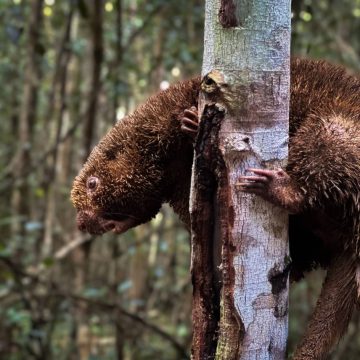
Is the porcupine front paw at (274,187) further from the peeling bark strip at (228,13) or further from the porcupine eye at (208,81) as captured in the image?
the peeling bark strip at (228,13)

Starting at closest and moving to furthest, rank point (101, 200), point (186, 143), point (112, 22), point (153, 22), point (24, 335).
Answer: point (186, 143) → point (101, 200) → point (24, 335) → point (153, 22) → point (112, 22)

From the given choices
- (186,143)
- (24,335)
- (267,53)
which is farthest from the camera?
(24,335)

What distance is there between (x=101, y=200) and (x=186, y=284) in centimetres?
517

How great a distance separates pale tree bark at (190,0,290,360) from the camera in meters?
1.79

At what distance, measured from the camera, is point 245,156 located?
1.83m

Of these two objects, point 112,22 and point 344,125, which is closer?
point 344,125

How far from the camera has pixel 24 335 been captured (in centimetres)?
543

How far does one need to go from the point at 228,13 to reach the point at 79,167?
14.4 ft

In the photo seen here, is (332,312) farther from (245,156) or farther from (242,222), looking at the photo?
(245,156)

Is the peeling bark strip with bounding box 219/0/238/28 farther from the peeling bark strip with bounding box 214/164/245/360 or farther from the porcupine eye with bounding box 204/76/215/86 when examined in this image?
the peeling bark strip with bounding box 214/164/245/360

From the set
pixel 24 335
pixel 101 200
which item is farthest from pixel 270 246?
pixel 24 335

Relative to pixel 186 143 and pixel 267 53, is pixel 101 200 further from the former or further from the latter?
pixel 267 53

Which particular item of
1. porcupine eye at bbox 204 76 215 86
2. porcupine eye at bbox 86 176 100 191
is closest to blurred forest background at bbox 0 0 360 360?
porcupine eye at bbox 86 176 100 191

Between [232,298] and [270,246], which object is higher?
[270,246]
